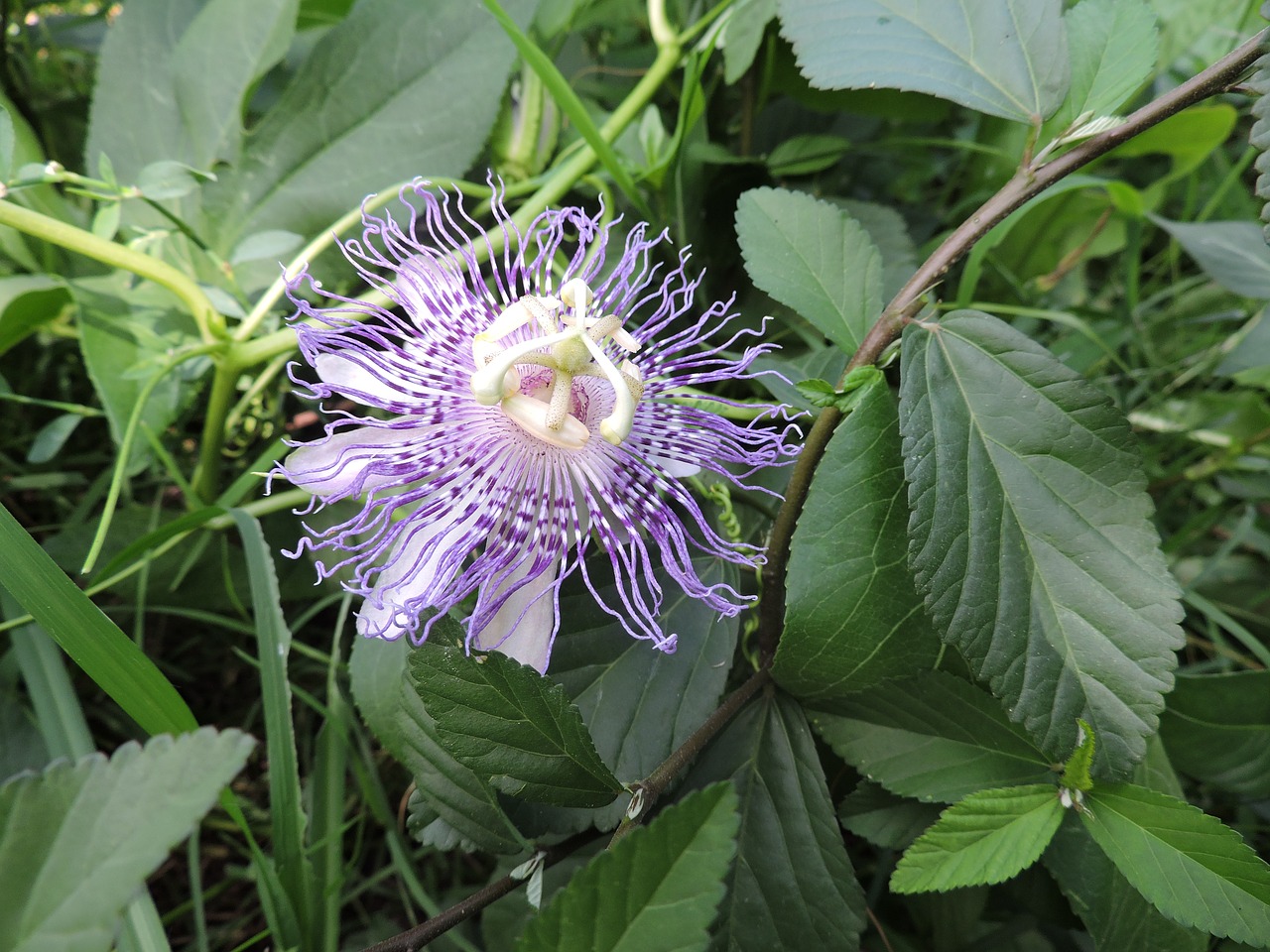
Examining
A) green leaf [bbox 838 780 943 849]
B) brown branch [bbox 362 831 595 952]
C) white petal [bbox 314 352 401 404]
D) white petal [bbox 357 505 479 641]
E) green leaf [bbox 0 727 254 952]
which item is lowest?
green leaf [bbox 838 780 943 849]

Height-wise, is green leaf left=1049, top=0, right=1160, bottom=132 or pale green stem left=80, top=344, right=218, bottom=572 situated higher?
green leaf left=1049, top=0, right=1160, bottom=132

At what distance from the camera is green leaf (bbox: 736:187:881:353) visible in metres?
0.96

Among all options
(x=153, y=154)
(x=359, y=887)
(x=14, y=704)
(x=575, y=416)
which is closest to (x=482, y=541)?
(x=575, y=416)

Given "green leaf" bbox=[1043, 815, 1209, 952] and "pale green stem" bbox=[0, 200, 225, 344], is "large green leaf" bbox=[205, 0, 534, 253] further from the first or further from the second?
"green leaf" bbox=[1043, 815, 1209, 952]

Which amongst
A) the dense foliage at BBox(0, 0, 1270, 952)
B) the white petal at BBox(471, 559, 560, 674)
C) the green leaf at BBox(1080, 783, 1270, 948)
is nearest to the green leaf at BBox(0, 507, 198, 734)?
the dense foliage at BBox(0, 0, 1270, 952)

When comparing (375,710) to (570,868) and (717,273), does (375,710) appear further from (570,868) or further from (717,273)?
(717,273)

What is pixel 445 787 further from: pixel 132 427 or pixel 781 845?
pixel 132 427

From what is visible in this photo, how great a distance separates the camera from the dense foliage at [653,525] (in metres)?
0.82

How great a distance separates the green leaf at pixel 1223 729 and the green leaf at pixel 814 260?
651mm

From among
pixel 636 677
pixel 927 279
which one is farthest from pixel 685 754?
pixel 927 279

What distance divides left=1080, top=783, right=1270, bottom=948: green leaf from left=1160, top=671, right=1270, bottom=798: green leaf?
38 centimetres

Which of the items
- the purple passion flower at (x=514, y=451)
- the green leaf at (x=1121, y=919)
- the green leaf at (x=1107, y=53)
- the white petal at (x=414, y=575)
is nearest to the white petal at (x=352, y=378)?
the purple passion flower at (x=514, y=451)

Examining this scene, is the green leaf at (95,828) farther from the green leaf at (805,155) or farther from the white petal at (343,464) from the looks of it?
the green leaf at (805,155)

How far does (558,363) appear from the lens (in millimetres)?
948
